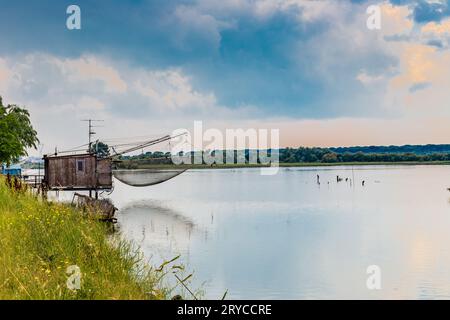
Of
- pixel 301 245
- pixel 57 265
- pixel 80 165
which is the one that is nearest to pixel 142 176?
pixel 80 165

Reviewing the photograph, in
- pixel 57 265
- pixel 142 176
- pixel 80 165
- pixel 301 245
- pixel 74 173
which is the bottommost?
pixel 301 245

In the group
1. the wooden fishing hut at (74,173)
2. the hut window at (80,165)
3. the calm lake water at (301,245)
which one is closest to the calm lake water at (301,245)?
the calm lake water at (301,245)

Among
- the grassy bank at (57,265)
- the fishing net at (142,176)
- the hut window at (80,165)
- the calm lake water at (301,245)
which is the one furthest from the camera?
the fishing net at (142,176)

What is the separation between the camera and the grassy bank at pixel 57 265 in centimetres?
898

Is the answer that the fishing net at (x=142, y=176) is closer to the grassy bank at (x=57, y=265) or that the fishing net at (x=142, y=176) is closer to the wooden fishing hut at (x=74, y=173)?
the wooden fishing hut at (x=74, y=173)

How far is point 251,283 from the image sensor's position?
19219 millimetres

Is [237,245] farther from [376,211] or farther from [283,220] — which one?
[376,211]

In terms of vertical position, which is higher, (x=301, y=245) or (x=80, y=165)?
(x=80, y=165)

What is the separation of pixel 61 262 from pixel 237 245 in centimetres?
1646

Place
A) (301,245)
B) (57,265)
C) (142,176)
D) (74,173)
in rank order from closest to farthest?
(57,265) < (301,245) < (74,173) < (142,176)

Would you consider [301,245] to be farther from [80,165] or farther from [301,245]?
[80,165]

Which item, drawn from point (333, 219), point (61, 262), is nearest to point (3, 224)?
point (61, 262)

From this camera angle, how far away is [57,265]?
11.8 metres

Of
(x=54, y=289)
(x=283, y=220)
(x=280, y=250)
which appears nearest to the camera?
(x=54, y=289)
